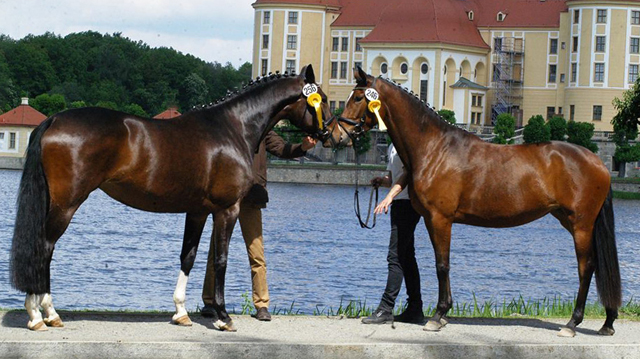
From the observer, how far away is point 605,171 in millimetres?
9047

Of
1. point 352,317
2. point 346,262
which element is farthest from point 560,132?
point 352,317

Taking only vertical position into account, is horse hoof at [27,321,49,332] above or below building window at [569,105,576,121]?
below

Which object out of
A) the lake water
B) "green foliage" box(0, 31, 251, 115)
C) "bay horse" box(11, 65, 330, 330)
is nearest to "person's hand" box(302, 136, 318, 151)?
"bay horse" box(11, 65, 330, 330)

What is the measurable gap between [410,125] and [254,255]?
164cm

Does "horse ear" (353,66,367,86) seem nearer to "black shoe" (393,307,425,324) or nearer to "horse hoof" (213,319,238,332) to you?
"black shoe" (393,307,425,324)

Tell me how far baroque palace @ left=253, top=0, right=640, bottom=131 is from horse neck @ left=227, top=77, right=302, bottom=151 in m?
89.8

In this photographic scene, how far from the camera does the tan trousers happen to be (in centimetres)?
956

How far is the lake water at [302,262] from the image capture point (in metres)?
19.1

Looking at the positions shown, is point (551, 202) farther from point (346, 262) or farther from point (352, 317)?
point (346, 262)

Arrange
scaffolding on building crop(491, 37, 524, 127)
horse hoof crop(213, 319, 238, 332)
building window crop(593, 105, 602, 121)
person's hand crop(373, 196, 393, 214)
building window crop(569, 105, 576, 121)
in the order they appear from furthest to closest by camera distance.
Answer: scaffolding on building crop(491, 37, 524, 127), building window crop(569, 105, 576, 121), building window crop(593, 105, 602, 121), person's hand crop(373, 196, 393, 214), horse hoof crop(213, 319, 238, 332)

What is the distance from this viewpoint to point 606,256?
916cm

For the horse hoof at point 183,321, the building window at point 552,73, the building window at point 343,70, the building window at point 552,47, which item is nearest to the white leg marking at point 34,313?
the horse hoof at point 183,321

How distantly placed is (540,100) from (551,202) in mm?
97324

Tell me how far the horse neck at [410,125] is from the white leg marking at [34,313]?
9.26 feet
